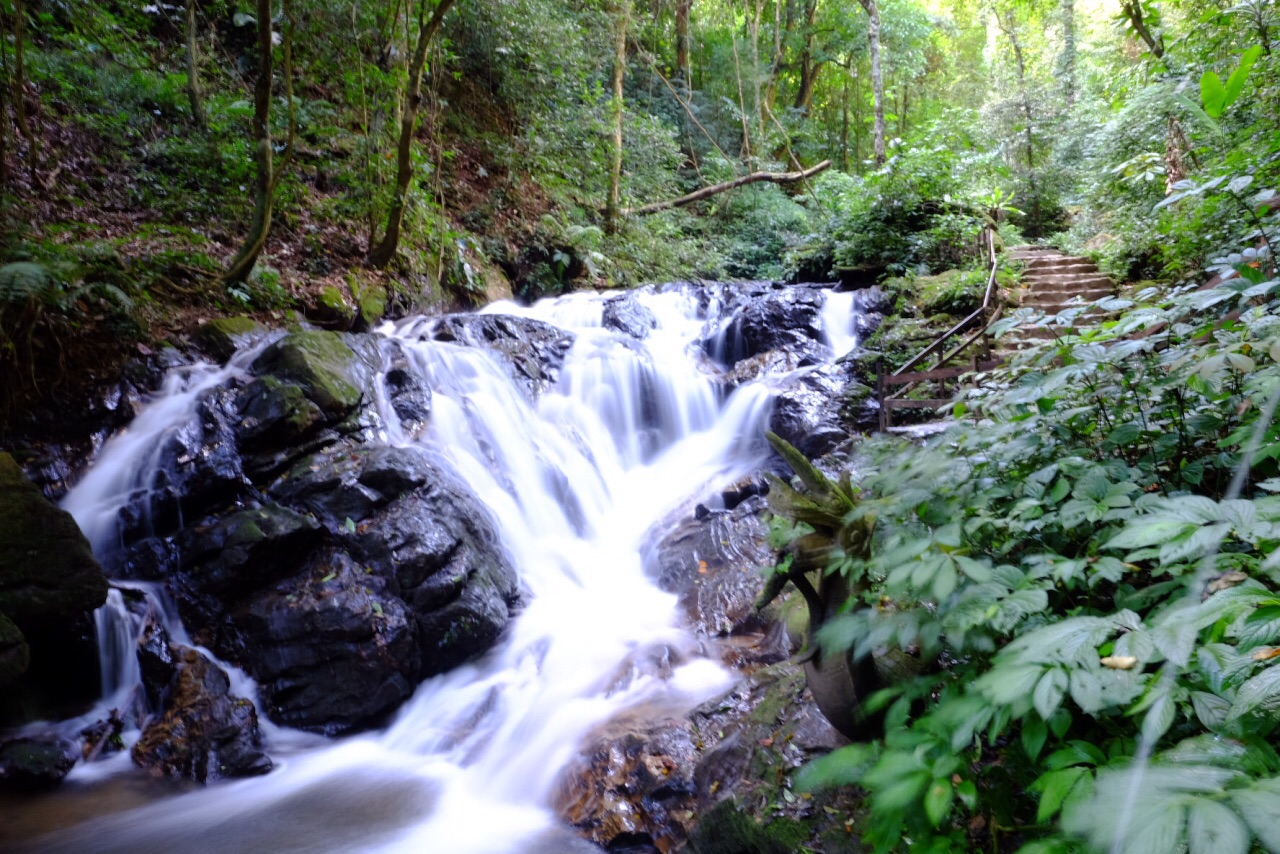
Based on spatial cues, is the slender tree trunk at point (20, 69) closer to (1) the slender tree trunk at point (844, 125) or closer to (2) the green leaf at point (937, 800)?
(2) the green leaf at point (937, 800)

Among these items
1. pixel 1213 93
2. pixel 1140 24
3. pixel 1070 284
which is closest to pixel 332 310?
pixel 1213 93

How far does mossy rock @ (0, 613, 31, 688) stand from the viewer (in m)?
4.11

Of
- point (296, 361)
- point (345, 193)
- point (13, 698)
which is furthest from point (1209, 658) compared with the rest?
point (345, 193)

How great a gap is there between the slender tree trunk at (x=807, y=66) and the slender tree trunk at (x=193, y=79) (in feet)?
67.5

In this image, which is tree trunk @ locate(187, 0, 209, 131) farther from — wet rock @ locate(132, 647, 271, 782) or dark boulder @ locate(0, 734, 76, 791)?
dark boulder @ locate(0, 734, 76, 791)

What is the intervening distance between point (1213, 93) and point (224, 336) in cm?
807

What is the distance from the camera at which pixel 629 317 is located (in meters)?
12.3

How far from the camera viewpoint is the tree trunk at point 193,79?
393 inches

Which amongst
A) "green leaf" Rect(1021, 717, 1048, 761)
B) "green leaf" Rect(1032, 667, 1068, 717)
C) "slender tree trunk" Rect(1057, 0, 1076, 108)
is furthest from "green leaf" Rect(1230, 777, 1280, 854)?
"slender tree trunk" Rect(1057, 0, 1076, 108)

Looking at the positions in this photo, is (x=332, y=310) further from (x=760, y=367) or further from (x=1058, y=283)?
(x=1058, y=283)

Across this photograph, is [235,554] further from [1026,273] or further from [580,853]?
[1026,273]

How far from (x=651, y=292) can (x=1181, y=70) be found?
8719mm

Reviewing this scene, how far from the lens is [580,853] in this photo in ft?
12.3

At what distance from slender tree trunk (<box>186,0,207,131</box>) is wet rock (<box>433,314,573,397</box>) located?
4.90 m
